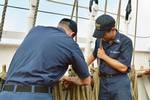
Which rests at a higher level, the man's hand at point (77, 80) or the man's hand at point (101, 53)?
the man's hand at point (101, 53)

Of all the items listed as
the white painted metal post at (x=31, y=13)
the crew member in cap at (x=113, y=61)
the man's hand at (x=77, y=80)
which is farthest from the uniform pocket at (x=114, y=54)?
the white painted metal post at (x=31, y=13)

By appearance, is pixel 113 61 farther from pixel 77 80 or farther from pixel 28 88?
pixel 28 88

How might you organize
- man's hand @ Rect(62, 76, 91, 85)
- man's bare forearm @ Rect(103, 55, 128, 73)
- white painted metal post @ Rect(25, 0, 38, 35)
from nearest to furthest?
man's hand @ Rect(62, 76, 91, 85)
white painted metal post @ Rect(25, 0, 38, 35)
man's bare forearm @ Rect(103, 55, 128, 73)

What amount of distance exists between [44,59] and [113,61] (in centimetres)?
77

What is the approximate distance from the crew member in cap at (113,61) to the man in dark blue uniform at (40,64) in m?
0.61

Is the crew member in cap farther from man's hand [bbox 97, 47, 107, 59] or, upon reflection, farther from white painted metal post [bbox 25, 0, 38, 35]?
white painted metal post [bbox 25, 0, 38, 35]

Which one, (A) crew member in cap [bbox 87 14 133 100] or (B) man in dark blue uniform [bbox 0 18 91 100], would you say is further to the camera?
(A) crew member in cap [bbox 87 14 133 100]

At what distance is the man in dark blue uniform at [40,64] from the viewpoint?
215 cm

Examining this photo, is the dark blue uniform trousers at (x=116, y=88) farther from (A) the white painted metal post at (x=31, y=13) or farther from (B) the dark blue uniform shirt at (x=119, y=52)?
(A) the white painted metal post at (x=31, y=13)

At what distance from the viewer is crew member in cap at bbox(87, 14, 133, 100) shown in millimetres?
2854

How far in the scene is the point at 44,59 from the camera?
85.7 inches

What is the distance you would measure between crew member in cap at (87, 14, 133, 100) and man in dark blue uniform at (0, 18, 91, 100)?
24.1 inches

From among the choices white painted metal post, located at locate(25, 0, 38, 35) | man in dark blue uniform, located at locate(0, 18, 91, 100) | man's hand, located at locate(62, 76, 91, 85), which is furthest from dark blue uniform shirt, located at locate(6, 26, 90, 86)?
white painted metal post, located at locate(25, 0, 38, 35)

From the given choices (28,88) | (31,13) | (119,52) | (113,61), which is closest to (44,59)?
(28,88)
